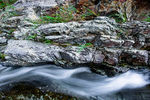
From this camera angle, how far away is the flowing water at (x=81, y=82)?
221 cm

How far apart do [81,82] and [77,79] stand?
161 mm

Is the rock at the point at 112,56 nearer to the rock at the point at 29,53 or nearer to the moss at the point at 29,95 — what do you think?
the rock at the point at 29,53

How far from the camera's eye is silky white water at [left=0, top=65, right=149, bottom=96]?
96.3 inches

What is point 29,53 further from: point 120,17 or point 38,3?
point 38,3

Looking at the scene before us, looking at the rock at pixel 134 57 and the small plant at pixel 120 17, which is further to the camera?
the small plant at pixel 120 17

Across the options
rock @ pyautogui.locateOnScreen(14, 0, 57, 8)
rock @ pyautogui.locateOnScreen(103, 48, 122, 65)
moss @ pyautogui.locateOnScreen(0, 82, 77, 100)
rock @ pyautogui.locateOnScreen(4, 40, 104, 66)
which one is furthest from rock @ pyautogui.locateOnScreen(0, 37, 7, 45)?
rock @ pyautogui.locateOnScreen(14, 0, 57, 8)

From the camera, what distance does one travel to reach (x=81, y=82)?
2695 millimetres

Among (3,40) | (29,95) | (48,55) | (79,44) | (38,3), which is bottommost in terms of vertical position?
(29,95)

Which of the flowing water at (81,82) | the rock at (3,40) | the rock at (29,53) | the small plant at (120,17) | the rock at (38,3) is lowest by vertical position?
the flowing water at (81,82)

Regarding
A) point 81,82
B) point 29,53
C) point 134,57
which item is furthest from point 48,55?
point 134,57

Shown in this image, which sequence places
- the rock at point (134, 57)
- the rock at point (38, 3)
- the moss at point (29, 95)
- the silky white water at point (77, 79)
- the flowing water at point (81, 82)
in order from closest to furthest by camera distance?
the moss at point (29, 95) → the flowing water at point (81, 82) → the silky white water at point (77, 79) → the rock at point (134, 57) → the rock at point (38, 3)

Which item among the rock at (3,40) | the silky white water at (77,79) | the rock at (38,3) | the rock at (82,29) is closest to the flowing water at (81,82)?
the silky white water at (77,79)

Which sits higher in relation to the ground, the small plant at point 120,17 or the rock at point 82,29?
the small plant at point 120,17

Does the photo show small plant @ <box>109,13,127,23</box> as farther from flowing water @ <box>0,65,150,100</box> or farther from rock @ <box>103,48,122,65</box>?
flowing water @ <box>0,65,150,100</box>
